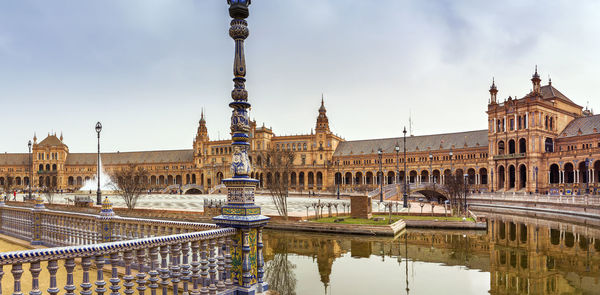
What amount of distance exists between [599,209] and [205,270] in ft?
129

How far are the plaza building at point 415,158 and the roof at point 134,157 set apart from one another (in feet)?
0.99

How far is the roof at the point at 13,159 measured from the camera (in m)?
126

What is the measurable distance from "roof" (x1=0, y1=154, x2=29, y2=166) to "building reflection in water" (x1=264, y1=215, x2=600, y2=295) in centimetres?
12800

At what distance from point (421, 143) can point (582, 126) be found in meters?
30.0

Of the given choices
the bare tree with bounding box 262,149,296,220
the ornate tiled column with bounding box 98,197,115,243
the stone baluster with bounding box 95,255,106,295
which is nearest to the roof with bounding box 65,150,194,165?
the bare tree with bounding box 262,149,296,220

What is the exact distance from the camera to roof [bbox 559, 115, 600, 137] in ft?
219

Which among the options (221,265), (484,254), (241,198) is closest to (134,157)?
(484,254)

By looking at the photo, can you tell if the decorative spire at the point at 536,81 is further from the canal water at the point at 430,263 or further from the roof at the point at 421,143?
the canal water at the point at 430,263

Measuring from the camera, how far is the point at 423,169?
86.9m

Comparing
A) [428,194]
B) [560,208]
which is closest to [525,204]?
[560,208]

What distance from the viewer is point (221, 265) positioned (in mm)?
7824

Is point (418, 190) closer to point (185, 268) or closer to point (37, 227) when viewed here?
point (37, 227)

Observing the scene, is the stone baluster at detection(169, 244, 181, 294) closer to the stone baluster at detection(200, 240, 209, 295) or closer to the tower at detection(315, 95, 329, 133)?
the stone baluster at detection(200, 240, 209, 295)

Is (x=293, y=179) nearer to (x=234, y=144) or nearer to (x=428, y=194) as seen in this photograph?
(x=428, y=194)
